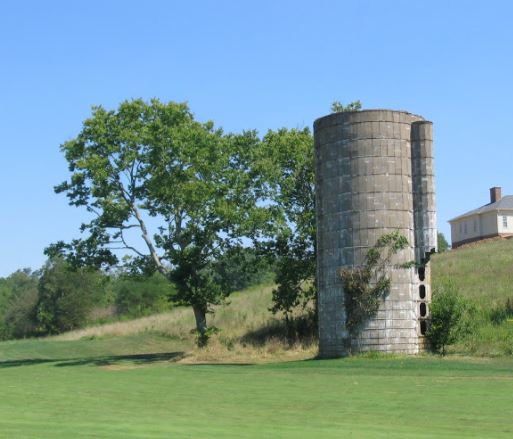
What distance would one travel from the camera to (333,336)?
111 feet

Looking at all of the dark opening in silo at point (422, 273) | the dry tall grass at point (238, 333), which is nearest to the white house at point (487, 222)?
the dry tall grass at point (238, 333)

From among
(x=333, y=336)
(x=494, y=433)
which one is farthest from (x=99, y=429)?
(x=333, y=336)

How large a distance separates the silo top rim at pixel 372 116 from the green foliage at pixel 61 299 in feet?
187

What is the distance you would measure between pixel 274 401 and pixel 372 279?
1618cm

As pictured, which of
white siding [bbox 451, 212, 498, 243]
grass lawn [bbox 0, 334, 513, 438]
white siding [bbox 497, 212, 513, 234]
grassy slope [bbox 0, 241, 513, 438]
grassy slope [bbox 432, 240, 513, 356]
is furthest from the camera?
white siding [bbox 451, 212, 498, 243]

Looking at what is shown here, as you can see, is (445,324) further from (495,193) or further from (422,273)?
(495,193)

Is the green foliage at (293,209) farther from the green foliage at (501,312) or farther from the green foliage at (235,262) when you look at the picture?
the green foliage at (501,312)

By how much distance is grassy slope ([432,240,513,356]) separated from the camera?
33.0m

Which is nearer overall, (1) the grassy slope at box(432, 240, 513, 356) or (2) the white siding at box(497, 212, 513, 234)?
(1) the grassy slope at box(432, 240, 513, 356)

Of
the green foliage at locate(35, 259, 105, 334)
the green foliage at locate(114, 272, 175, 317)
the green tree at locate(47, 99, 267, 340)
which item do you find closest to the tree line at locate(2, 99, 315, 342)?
the green tree at locate(47, 99, 267, 340)

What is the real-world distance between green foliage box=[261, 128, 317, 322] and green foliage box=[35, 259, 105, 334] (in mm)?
47647

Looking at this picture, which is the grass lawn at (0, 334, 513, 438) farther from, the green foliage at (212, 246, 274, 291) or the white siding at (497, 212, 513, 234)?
the white siding at (497, 212, 513, 234)

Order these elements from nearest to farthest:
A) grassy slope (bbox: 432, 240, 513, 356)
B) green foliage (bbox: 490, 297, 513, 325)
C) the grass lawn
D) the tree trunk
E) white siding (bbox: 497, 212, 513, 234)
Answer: the grass lawn
grassy slope (bbox: 432, 240, 513, 356)
green foliage (bbox: 490, 297, 513, 325)
the tree trunk
white siding (bbox: 497, 212, 513, 234)

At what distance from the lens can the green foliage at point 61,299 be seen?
86.7 meters
